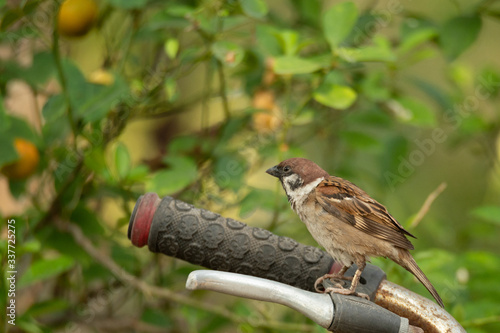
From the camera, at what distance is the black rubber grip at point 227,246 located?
4.25 feet

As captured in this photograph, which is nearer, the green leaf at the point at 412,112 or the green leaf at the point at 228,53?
the green leaf at the point at 228,53

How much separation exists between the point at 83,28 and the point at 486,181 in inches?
122

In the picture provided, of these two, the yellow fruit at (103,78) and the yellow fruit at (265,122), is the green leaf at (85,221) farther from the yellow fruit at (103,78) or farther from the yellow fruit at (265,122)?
the yellow fruit at (265,122)

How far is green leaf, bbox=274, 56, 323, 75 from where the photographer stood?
1970 mm

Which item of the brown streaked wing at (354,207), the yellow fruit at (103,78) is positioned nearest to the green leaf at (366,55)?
the brown streaked wing at (354,207)

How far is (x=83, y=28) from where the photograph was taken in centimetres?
254

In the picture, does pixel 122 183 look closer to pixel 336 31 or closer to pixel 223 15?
pixel 223 15

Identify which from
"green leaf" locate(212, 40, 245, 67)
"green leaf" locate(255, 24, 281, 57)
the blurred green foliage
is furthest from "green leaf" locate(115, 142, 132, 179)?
"green leaf" locate(255, 24, 281, 57)

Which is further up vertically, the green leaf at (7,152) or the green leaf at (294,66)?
the green leaf at (294,66)

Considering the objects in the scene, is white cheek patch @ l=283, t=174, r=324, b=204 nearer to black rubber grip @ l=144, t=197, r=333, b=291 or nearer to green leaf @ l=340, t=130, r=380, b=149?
black rubber grip @ l=144, t=197, r=333, b=291

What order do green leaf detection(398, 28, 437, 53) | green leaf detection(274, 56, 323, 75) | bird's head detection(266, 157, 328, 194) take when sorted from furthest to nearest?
green leaf detection(398, 28, 437, 53) → green leaf detection(274, 56, 323, 75) → bird's head detection(266, 157, 328, 194)

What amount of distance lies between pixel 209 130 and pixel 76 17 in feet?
2.54

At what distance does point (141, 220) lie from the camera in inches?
49.7

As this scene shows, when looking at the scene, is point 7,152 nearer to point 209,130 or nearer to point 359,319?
point 209,130
